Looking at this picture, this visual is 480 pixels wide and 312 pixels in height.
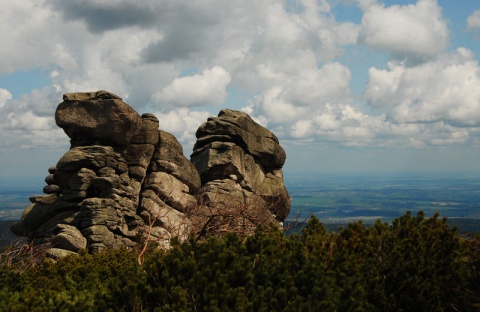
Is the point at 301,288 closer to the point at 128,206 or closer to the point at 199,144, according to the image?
the point at 128,206

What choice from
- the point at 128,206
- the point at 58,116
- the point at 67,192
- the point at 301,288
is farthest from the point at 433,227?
the point at 58,116

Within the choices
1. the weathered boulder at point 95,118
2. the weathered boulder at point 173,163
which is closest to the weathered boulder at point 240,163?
the weathered boulder at point 173,163

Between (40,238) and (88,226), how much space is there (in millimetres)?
4143

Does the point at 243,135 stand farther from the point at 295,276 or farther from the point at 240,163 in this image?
the point at 295,276

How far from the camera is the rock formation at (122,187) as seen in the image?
30.1 metres

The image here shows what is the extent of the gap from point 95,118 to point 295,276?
25.3 m

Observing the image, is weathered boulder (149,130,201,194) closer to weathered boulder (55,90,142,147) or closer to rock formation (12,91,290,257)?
rock formation (12,91,290,257)

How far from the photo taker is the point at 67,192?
1271 inches

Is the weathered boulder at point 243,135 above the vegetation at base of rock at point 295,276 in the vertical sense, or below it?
above

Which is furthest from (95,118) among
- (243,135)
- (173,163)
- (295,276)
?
(295,276)

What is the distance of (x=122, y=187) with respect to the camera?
106ft

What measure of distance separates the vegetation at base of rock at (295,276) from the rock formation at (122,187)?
11972 millimetres

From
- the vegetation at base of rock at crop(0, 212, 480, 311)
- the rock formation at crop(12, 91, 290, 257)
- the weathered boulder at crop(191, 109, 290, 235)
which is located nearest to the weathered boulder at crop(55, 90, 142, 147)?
the rock formation at crop(12, 91, 290, 257)

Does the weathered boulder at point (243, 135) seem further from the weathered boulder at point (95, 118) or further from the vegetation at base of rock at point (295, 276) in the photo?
the vegetation at base of rock at point (295, 276)
